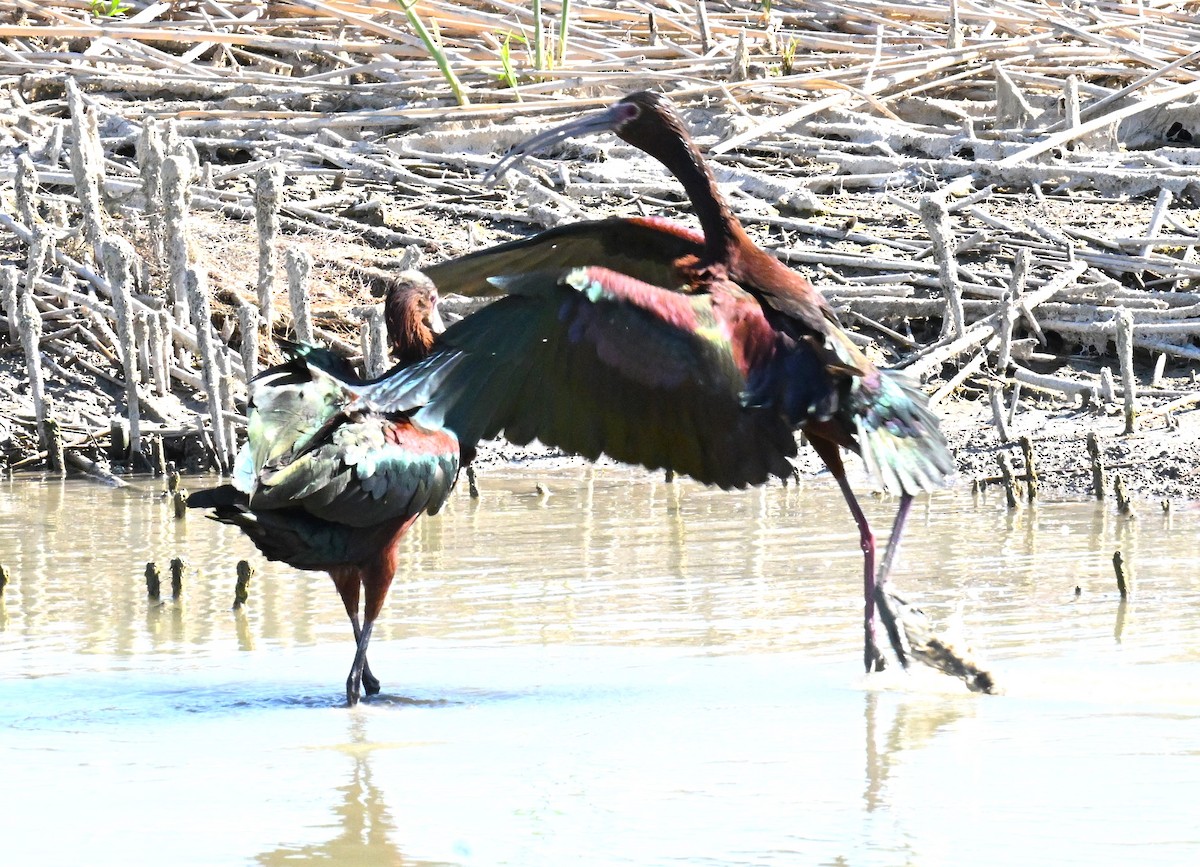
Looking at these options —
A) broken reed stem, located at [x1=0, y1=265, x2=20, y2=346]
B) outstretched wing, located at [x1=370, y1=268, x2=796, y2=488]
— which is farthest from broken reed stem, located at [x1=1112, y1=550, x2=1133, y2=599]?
broken reed stem, located at [x1=0, y1=265, x2=20, y2=346]

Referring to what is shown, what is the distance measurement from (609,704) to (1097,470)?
3778 mm

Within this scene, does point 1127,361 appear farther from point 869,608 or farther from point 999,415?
point 869,608

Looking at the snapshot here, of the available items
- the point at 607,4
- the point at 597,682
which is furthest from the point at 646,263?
the point at 607,4

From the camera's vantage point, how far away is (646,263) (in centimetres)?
549

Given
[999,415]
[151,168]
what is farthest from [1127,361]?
[151,168]

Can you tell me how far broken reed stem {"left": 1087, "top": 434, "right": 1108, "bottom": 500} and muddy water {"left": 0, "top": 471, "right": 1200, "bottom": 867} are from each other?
172mm

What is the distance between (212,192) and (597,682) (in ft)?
21.1

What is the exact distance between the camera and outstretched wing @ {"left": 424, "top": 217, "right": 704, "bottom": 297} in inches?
214

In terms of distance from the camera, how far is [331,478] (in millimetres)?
4949

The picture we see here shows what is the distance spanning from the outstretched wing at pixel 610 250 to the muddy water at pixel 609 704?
123 cm

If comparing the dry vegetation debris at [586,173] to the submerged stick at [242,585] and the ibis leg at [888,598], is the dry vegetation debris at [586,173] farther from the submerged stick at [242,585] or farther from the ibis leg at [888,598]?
the ibis leg at [888,598]

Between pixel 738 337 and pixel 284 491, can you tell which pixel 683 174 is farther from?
pixel 284 491

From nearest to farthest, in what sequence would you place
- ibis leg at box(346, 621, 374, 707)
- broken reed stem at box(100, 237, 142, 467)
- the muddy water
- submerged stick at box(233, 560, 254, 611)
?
the muddy water < ibis leg at box(346, 621, 374, 707) < submerged stick at box(233, 560, 254, 611) < broken reed stem at box(100, 237, 142, 467)

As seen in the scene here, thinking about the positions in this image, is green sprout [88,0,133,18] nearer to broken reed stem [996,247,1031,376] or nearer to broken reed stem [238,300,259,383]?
broken reed stem [238,300,259,383]
